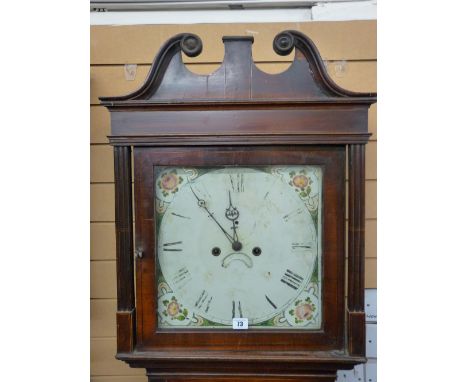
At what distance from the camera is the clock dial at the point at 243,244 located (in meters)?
1.05

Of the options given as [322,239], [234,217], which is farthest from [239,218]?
[322,239]

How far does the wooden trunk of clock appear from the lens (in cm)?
103

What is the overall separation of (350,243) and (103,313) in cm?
94

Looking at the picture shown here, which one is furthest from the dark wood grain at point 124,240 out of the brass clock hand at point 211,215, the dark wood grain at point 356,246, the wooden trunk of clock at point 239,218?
the dark wood grain at point 356,246

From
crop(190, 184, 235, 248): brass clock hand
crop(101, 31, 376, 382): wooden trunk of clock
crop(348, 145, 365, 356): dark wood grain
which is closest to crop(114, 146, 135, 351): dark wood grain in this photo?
crop(101, 31, 376, 382): wooden trunk of clock

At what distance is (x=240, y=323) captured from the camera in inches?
41.5

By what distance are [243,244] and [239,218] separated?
67 millimetres

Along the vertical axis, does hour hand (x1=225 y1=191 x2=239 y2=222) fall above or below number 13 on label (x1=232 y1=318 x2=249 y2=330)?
above

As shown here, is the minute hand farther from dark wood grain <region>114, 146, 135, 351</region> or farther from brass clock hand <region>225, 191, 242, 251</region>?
dark wood grain <region>114, 146, 135, 351</region>

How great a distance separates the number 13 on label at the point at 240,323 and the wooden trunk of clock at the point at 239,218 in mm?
11

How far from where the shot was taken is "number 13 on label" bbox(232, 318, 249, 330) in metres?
1.05

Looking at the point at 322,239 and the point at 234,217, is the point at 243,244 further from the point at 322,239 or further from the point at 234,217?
the point at 322,239

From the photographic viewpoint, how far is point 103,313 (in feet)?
4.91

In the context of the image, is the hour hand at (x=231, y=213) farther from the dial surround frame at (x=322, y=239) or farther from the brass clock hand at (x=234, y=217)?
the dial surround frame at (x=322, y=239)
